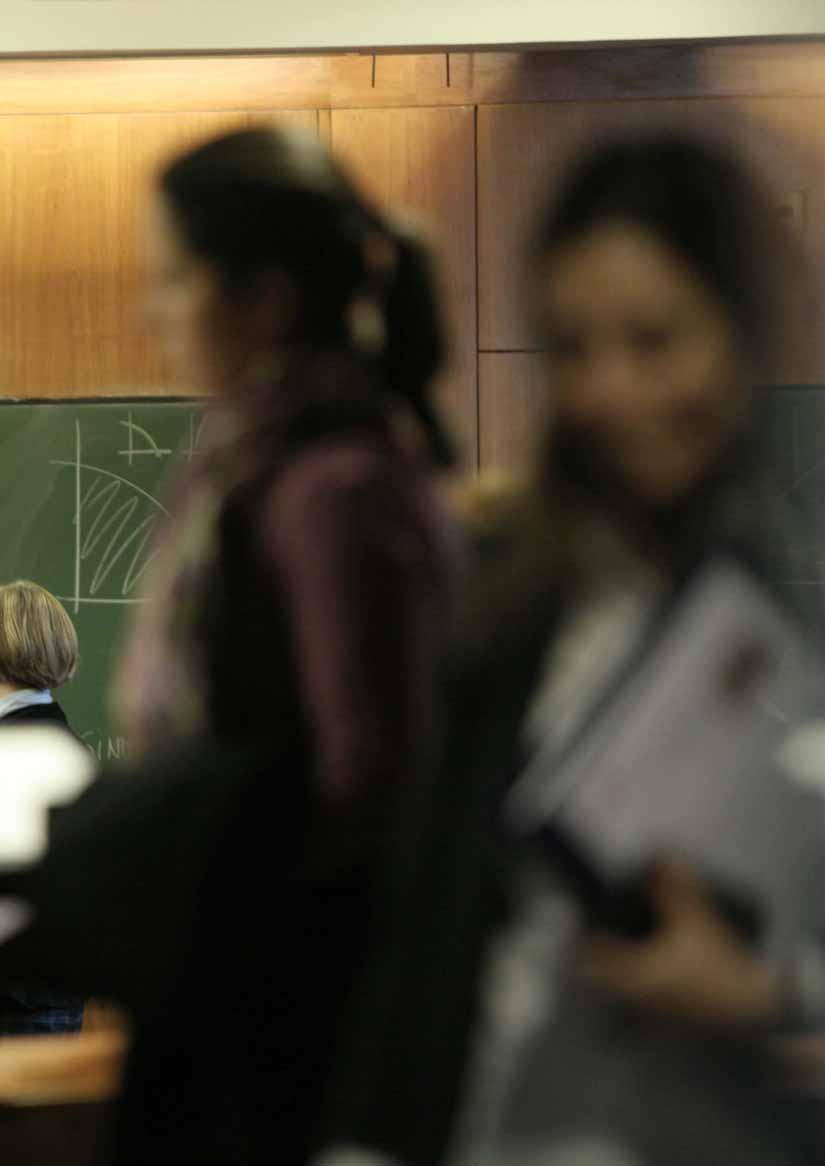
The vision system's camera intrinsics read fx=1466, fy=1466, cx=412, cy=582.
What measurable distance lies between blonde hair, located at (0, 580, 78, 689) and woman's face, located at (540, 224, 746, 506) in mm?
366

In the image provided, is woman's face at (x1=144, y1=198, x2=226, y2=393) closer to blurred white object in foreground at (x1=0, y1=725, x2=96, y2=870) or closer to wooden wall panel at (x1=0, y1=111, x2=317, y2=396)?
wooden wall panel at (x1=0, y1=111, x2=317, y2=396)

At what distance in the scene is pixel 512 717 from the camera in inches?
32.9

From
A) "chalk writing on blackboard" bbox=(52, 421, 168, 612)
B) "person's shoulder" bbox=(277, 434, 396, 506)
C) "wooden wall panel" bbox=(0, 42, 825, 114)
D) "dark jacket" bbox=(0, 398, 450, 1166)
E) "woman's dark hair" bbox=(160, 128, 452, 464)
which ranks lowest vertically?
"dark jacket" bbox=(0, 398, 450, 1166)

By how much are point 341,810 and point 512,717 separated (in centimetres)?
11

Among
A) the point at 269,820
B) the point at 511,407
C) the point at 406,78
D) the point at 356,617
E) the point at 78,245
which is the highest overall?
the point at 406,78

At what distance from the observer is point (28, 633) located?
101 cm


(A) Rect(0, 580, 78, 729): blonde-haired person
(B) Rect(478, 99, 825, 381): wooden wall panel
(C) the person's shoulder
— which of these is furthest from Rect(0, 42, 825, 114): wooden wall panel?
(A) Rect(0, 580, 78, 729): blonde-haired person

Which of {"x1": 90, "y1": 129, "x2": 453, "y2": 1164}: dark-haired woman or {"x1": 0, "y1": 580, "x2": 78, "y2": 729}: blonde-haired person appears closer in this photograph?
{"x1": 90, "y1": 129, "x2": 453, "y2": 1164}: dark-haired woman

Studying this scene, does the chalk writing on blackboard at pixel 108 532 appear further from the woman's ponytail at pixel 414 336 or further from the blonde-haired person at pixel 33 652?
the woman's ponytail at pixel 414 336

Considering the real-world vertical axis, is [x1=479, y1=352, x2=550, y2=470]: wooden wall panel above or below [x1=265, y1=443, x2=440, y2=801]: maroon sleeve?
above

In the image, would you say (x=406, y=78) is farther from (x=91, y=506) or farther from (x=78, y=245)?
(x=91, y=506)

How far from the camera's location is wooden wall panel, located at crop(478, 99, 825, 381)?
2.79 ft

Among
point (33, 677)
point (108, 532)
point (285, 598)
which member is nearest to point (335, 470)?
point (285, 598)

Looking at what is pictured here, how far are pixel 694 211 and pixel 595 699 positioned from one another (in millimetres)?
283
